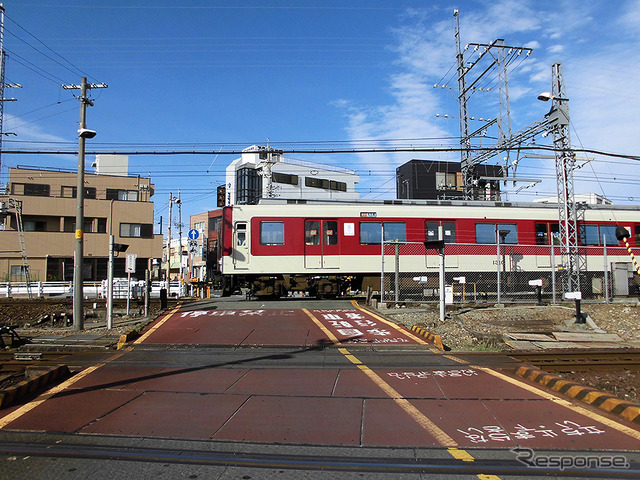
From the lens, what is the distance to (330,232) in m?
16.9

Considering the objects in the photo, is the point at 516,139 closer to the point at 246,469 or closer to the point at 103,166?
the point at 246,469

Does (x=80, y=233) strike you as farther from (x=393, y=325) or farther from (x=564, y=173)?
(x=564, y=173)

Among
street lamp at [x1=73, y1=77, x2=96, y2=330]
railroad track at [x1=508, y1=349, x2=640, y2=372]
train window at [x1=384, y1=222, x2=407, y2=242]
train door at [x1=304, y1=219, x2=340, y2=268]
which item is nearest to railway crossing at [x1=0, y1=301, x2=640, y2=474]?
railroad track at [x1=508, y1=349, x2=640, y2=372]

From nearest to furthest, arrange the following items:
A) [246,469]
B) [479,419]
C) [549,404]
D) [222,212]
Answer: [246,469]
[479,419]
[549,404]
[222,212]

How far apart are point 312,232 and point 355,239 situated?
1.61 metres

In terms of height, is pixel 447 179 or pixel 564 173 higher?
pixel 447 179

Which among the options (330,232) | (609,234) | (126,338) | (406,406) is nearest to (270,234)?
(330,232)

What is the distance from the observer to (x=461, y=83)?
91.8 ft

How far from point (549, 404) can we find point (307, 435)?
10.3 feet

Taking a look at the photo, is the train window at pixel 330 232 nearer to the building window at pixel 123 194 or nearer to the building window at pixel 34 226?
the building window at pixel 123 194

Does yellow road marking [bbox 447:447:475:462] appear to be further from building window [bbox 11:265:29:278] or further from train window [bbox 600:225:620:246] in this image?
building window [bbox 11:265:29:278]

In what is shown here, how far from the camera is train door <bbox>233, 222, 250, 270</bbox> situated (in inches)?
647

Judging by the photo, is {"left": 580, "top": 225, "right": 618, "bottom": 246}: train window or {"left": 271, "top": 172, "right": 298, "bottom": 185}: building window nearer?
{"left": 580, "top": 225, "right": 618, "bottom": 246}: train window

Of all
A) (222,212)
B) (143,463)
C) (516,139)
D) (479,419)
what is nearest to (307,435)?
(143,463)
